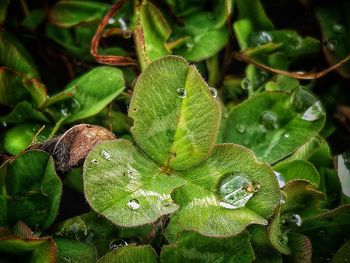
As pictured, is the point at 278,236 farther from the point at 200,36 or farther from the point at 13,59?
the point at 13,59

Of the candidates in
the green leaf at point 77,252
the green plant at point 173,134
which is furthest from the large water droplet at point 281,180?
the green leaf at point 77,252

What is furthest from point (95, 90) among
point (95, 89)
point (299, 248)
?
point (299, 248)

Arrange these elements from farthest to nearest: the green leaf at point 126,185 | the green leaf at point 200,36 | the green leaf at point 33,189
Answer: the green leaf at point 200,36 < the green leaf at point 33,189 < the green leaf at point 126,185

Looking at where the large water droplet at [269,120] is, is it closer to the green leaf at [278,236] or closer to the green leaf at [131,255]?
the green leaf at [278,236]

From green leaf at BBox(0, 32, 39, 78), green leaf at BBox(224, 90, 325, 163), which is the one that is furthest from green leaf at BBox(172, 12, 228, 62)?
green leaf at BBox(0, 32, 39, 78)

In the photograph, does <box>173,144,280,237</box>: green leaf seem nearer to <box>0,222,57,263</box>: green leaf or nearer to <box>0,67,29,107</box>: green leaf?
<box>0,222,57,263</box>: green leaf

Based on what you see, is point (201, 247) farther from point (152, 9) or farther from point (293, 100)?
point (152, 9)
